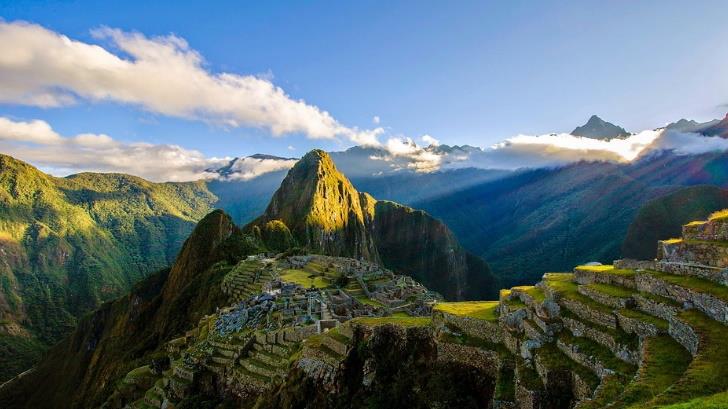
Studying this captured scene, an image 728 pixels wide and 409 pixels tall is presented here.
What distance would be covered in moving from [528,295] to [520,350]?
16.5ft

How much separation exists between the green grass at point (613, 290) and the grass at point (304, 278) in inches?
1996

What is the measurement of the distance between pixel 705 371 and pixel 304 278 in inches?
2755

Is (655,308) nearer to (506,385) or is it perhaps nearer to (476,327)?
(506,385)

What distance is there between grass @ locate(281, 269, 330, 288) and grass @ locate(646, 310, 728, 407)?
57.5m

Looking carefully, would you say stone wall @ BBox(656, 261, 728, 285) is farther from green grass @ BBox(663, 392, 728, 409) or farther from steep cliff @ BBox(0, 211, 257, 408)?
steep cliff @ BBox(0, 211, 257, 408)

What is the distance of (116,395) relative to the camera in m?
51.1

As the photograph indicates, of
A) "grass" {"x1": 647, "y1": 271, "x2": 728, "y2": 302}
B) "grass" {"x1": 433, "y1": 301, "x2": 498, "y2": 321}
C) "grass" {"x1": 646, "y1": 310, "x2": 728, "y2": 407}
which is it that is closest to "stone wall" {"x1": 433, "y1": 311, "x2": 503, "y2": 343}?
"grass" {"x1": 433, "y1": 301, "x2": 498, "y2": 321}

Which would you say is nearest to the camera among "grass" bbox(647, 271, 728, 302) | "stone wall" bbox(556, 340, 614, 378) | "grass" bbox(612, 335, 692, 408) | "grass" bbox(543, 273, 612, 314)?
"grass" bbox(612, 335, 692, 408)

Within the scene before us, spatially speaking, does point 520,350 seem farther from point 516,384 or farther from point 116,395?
point 116,395

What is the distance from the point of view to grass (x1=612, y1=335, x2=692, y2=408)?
1258cm

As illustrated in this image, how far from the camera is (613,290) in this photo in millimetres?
20109

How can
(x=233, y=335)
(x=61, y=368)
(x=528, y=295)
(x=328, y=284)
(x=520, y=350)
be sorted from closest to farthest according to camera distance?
(x=520, y=350) → (x=528, y=295) → (x=233, y=335) → (x=328, y=284) → (x=61, y=368)

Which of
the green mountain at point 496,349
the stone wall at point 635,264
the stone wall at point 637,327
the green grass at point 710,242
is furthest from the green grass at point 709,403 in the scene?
the stone wall at point 635,264

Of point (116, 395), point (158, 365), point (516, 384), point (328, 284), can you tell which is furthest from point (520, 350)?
point (328, 284)
